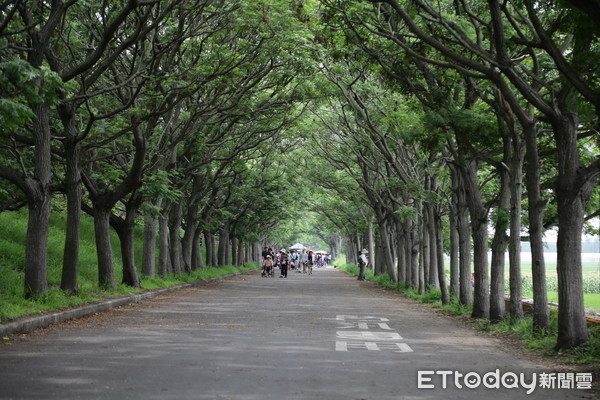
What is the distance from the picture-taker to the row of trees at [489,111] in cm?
1019

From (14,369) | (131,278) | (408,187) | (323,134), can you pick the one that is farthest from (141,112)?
(323,134)

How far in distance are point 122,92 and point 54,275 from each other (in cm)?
571

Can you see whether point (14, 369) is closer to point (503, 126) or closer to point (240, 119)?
point (503, 126)

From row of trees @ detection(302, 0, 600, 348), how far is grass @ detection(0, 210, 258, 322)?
756 centimetres

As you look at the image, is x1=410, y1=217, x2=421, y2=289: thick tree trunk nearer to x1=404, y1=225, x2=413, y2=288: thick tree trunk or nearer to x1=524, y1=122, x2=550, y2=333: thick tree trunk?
x1=404, y1=225, x2=413, y2=288: thick tree trunk

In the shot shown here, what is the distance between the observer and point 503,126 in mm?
14023

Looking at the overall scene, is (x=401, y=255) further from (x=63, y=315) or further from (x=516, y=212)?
(x=63, y=315)

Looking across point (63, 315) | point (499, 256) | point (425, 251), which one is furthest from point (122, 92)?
point (425, 251)

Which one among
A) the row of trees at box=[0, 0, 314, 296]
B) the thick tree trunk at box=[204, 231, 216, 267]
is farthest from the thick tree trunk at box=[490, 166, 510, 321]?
the thick tree trunk at box=[204, 231, 216, 267]

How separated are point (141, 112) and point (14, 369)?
10409 millimetres

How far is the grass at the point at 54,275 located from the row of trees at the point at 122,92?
56 centimetres

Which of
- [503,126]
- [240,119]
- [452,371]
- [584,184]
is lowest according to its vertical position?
[452,371]

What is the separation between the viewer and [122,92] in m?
20.6

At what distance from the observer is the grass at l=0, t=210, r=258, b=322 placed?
1370cm
